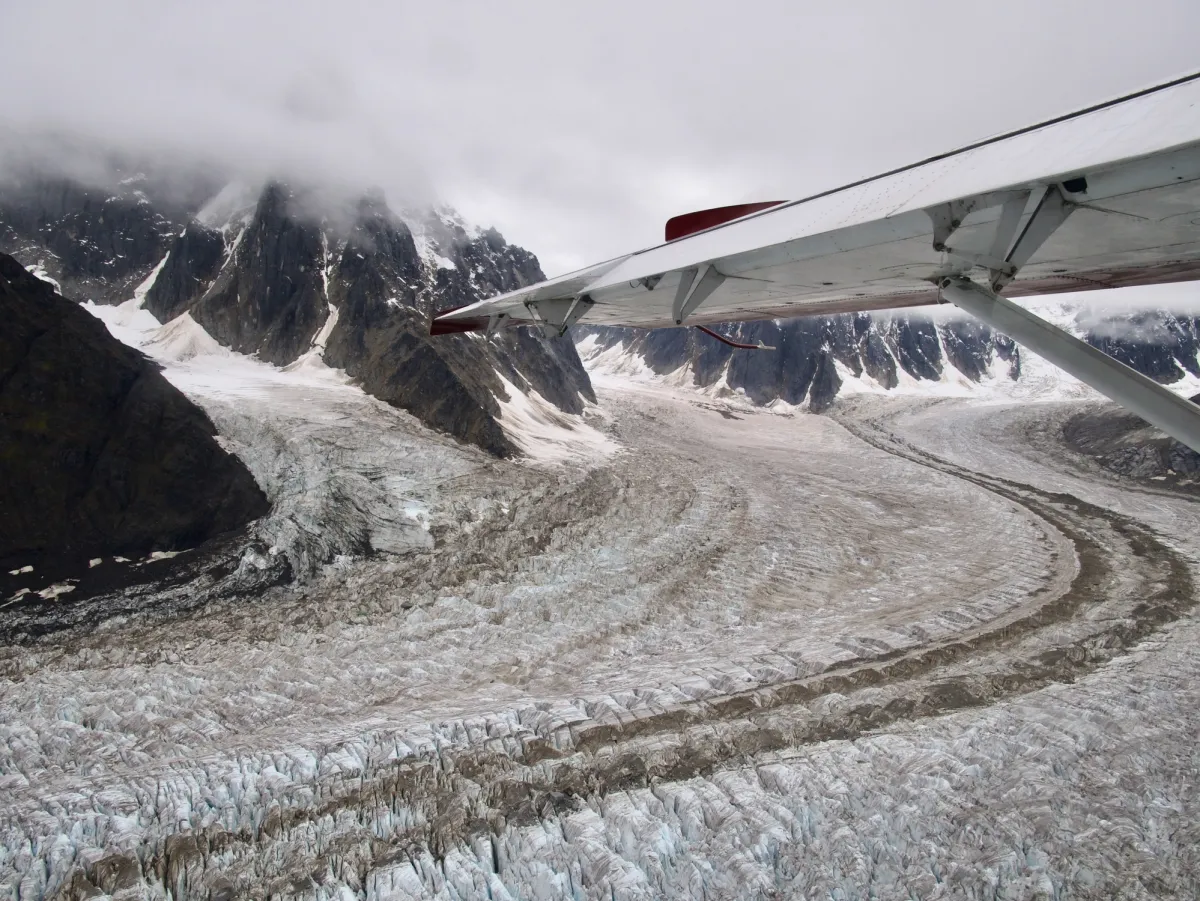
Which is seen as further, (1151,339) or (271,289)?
(1151,339)

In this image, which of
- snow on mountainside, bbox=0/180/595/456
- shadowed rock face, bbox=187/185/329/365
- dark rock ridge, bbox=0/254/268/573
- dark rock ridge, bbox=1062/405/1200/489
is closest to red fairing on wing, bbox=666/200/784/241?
dark rock ridge, bbox=0/254/268/573

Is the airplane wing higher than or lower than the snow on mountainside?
lower

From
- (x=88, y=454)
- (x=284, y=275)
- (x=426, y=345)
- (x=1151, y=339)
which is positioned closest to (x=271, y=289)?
(x=284, y=275)

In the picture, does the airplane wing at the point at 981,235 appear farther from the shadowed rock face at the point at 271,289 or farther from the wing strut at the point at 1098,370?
the shadowed rock face at the point at 271,289

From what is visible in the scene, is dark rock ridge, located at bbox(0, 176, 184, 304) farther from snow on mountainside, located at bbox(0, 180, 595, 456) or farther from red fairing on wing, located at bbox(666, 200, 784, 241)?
red fairing on wing, located at bbox(666, 200, 784, 241)

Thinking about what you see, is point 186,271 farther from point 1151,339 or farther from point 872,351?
point 1151,339

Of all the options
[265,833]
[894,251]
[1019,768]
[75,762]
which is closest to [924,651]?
[1019,768]
